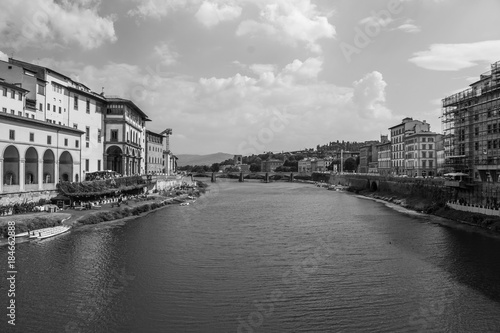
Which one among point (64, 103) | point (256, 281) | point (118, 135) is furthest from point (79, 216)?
point (118, 135)

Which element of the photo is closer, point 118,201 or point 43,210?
point 43,210

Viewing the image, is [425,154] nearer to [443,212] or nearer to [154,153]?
[443,212]

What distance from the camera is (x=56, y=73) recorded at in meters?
57.9

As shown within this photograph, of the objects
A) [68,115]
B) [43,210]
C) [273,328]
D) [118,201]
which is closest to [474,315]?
[273,328]

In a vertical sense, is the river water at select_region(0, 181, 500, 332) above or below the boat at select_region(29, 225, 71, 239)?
below

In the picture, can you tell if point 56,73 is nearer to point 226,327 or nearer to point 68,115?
point 68,115

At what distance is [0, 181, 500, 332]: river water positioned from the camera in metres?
19.0

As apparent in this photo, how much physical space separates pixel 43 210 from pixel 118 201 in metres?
13.8

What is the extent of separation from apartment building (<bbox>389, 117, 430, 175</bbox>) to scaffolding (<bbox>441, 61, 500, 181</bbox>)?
40.3 meters

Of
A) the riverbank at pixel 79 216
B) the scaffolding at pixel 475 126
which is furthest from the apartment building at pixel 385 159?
the riverbank at pixel 79 216

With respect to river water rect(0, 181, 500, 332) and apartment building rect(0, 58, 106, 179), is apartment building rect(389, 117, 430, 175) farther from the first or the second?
apartment building rect(0, 58, 106, 179)

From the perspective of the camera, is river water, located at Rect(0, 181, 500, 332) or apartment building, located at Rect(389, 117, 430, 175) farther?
apartment building, located at Rect(389, 117, 430, 175)

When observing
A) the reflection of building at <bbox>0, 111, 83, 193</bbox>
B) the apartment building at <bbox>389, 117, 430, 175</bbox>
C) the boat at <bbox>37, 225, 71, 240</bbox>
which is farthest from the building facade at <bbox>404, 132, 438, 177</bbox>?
the boat at <bbox>37, 225, 71, 240</bbox>

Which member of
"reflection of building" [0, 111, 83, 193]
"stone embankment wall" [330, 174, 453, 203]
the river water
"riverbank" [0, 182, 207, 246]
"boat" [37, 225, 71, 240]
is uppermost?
"reflection of building" [0, 111, 83, 193]
